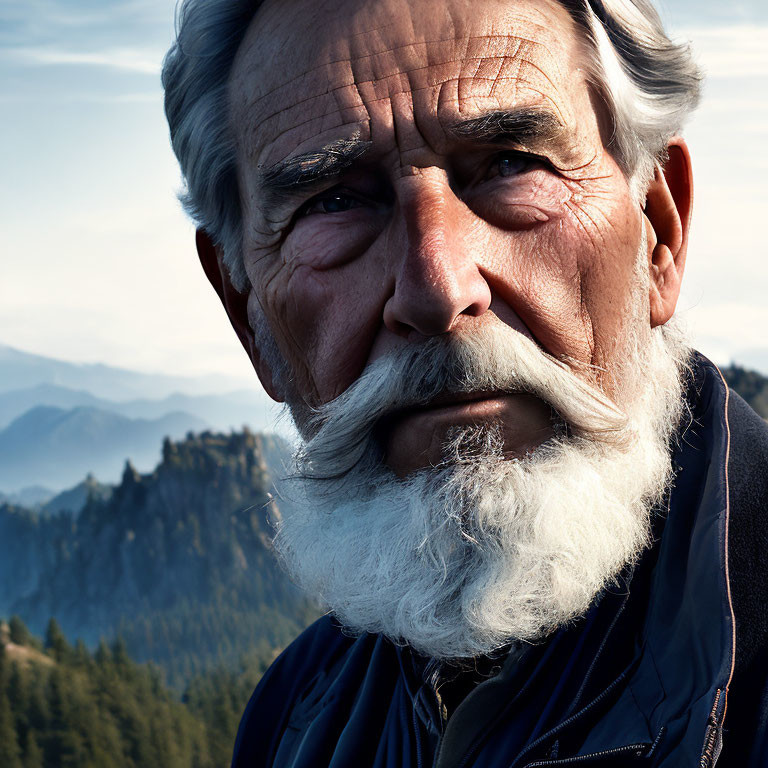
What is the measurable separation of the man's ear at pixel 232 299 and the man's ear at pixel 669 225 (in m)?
1.23

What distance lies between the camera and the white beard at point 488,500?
1.87 m

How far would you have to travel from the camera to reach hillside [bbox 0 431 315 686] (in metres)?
69.0

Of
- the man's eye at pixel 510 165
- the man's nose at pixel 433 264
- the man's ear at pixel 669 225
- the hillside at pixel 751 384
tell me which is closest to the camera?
the man's nose at pixel 433 264

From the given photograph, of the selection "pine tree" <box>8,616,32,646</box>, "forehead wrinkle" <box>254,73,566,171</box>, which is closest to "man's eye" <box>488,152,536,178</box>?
"forehead wrinkle" <box>254,73,566,171</box>

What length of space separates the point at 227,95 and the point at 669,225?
1.41 m

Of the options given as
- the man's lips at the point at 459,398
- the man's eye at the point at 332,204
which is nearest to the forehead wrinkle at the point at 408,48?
the man's eye at the point at 332,204

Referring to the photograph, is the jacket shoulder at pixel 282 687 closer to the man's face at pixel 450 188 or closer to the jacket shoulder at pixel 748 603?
the man's face at pixel 450 188

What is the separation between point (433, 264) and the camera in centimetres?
182

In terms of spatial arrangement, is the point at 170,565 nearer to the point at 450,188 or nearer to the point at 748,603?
the point at 450,188

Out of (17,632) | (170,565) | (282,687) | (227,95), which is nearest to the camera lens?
(227,95)

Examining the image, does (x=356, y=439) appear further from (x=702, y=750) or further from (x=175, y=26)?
(x=175, y=26)

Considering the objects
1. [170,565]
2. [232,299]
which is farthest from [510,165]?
[170,565]

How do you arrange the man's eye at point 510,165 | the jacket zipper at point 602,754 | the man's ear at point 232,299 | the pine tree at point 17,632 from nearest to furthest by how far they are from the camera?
the jacket zipper at point 602,754 < the man's eye at point 510,165 < the man's ear at point 232,299 < the pine tree at point 17,632

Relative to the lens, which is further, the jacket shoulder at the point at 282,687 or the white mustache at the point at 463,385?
the jacket shoulder at the point at 282,687
